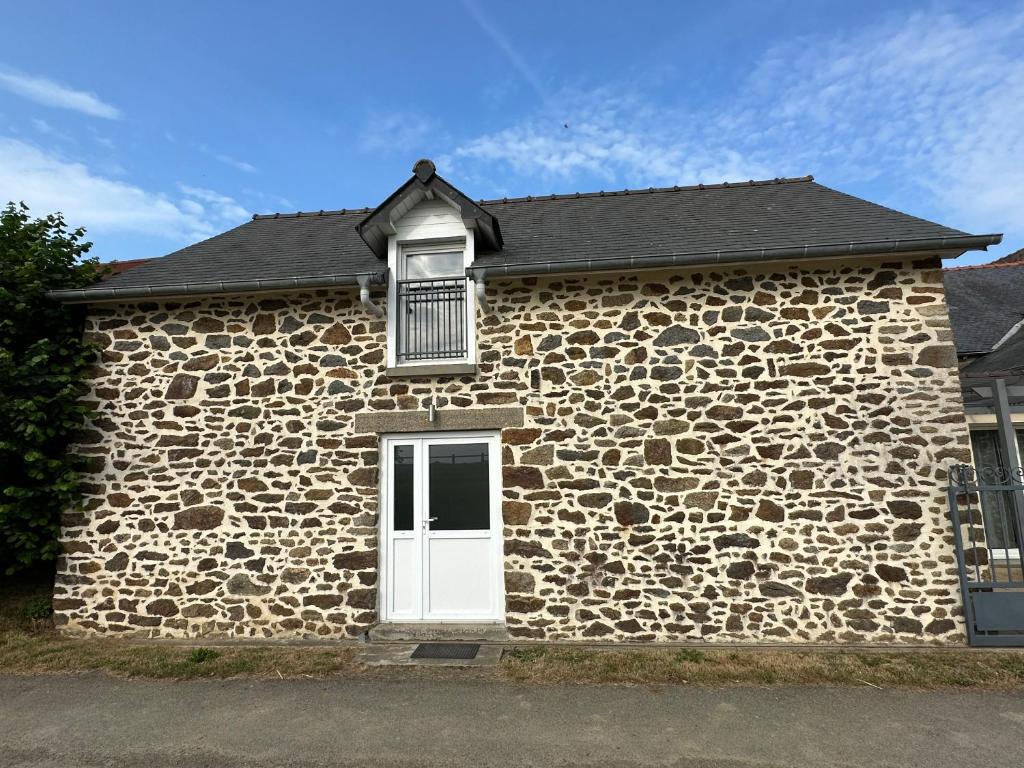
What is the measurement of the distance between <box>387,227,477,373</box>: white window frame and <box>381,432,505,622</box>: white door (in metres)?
0.81

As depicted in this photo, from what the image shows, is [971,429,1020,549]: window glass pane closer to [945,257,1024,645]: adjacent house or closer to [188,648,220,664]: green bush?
[945,257,1024,645]: adjacent house

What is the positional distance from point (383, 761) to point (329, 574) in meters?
2.71

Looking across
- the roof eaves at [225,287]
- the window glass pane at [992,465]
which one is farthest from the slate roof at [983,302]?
the roof eaves at [225,287]

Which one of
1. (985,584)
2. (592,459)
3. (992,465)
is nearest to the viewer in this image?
(985,584)

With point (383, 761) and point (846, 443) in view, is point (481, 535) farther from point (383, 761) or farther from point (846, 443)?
point (846, 443)

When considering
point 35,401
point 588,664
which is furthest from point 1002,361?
point 35,401

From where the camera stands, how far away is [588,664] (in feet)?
16.5

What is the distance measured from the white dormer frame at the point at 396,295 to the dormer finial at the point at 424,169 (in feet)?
0.93

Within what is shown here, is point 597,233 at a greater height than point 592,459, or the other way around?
point 597,233

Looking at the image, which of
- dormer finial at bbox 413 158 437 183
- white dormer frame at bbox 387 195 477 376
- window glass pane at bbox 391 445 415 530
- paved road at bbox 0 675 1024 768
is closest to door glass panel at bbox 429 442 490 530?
window glass pane at bbox 391 445 415 530

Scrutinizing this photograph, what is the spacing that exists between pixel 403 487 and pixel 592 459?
82.3 inches

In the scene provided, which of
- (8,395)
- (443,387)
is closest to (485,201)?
(443,387)

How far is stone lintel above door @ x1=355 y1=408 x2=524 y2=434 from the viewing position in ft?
19.9

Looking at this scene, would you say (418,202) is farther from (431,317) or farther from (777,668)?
(777,668)
